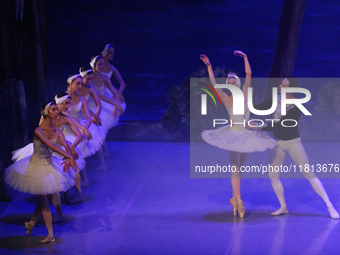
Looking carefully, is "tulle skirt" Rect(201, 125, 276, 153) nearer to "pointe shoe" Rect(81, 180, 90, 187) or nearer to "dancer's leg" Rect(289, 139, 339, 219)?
"dancer's leg" Rect(289, 139, 339, 219)

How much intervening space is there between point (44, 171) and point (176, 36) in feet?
16.3

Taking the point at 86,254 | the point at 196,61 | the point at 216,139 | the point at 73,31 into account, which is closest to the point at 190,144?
the point at 196,61

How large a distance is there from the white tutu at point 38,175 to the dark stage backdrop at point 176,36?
15.0ft

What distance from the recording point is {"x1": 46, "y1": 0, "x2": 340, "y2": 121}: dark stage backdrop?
866cm

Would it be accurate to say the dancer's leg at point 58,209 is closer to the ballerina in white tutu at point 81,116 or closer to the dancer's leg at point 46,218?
the dancer's leg at point 46,218

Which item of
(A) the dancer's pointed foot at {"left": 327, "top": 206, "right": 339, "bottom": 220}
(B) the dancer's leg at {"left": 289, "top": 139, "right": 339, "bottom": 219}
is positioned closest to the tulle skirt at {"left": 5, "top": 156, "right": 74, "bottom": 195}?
(B) the dancer's leg at {"left": 289, "top": 139, "right": 339, "bottom": 219}

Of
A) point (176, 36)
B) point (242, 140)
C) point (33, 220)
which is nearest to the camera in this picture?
point (33, 220)

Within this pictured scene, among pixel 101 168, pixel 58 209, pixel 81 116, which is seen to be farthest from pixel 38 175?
pixel 101 168

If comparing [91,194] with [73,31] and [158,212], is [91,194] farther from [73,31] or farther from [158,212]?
[73,31]

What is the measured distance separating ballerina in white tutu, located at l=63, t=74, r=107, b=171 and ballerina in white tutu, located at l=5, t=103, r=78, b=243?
0.88 m

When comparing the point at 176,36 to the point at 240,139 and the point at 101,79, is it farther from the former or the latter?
the point at 240,139

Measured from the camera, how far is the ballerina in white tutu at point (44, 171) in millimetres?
4395

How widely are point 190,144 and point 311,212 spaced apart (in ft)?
12.1

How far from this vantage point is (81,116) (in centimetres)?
599
